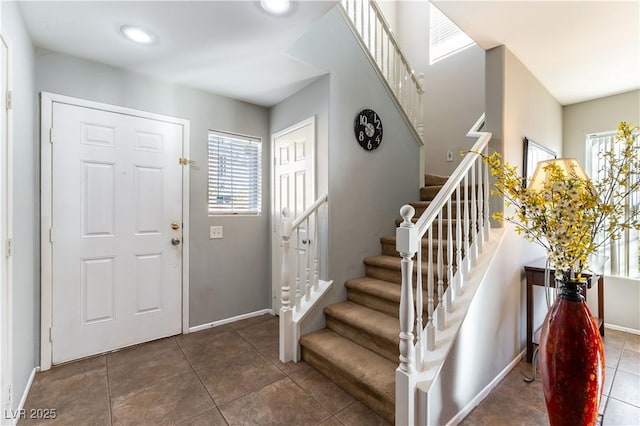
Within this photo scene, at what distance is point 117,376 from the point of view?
2.12 metres

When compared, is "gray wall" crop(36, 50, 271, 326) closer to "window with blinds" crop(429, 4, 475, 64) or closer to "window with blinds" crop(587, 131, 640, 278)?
"window with blinds" crop(429, 4, 475, 64)

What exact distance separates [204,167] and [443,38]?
381 cm

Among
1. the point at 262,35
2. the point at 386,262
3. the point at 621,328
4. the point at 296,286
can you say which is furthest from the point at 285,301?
the point at 621,328

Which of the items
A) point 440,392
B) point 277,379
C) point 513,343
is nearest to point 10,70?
point 277,379

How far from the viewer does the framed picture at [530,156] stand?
2.42 metres

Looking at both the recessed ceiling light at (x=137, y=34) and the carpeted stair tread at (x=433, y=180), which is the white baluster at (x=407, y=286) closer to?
the recessed ceiling light at (x=137, y=34)

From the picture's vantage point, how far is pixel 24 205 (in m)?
1.86

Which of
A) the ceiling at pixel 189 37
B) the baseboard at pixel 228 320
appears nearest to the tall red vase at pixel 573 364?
the ceiling at pixel 189 37

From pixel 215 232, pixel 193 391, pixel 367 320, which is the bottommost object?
pixel 193 391

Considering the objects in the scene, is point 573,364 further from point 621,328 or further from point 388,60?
point 388,60

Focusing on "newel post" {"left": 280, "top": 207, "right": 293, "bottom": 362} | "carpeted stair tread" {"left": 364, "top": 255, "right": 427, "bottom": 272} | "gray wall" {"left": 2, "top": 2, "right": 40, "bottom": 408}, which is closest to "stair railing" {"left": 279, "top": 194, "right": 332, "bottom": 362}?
"newel post" {"left": 280, "top": 207, "right": 293, "bottom": 362}

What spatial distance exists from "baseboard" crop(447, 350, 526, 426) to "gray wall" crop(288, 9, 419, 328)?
44.8 inches

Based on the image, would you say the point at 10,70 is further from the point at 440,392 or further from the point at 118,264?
the point at 440,392

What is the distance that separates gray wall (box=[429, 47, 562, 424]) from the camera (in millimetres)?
1688
